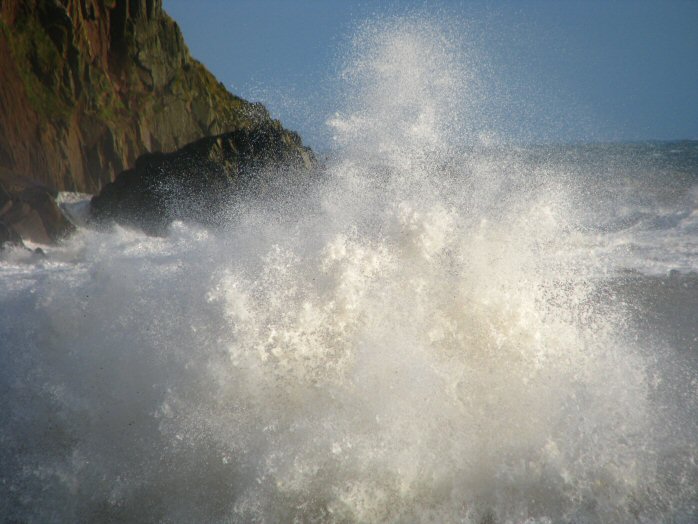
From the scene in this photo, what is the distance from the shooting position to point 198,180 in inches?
520

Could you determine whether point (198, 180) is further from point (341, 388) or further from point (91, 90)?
point (341, 388)

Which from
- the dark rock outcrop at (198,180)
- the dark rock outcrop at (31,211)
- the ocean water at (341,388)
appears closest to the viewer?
the ocean water at (341,388)

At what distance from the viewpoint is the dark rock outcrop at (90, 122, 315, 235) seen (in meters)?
12.1

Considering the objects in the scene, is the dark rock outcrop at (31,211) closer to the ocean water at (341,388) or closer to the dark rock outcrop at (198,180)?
the dark rock outcrop at (198,180)

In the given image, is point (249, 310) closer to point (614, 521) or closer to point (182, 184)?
point (614, 521)

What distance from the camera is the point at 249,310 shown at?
363 centimetres

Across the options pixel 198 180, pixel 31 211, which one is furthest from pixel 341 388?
pixel 198 180

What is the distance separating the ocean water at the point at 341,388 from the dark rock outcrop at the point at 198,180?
7776mm

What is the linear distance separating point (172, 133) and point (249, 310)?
11942 millimetres

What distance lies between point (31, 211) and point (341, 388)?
401 inches

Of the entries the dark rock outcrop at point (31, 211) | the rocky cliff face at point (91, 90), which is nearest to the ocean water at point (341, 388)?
the dark rock outcrop at point (31, 211)

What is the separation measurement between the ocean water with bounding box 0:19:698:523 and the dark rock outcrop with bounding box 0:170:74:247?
24.7 feet

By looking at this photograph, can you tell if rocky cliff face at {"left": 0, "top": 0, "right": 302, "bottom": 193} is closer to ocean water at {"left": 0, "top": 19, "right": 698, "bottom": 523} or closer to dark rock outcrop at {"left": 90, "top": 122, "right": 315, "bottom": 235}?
dark rock outcrop at {"left": 90, "top": 122, "right": 315, "bottom": 235}

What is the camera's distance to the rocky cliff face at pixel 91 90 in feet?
32.8
